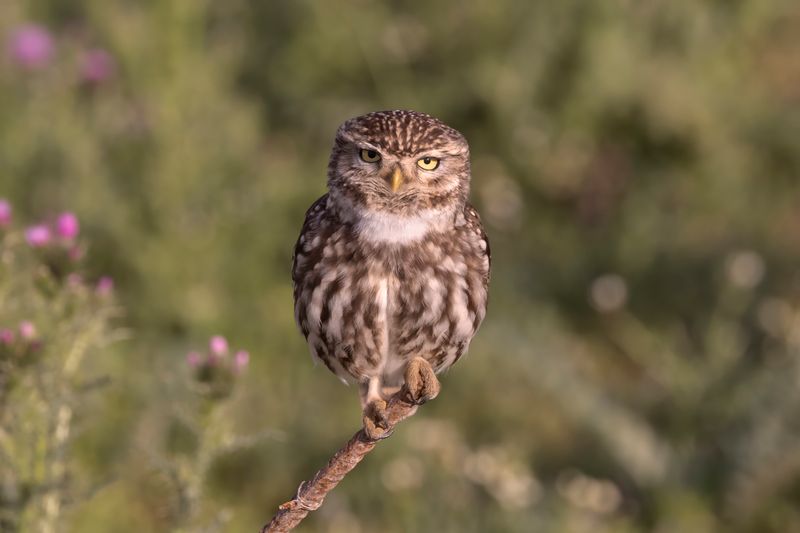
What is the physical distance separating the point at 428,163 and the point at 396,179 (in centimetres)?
14

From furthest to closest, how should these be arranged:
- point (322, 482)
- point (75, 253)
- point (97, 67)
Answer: point (97, 67), point (75, 253), point (322, 482)

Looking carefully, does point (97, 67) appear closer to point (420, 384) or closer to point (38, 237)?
point (38, 237)

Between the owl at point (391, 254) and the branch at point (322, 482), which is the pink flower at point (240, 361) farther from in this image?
the branch at point (322, 482)

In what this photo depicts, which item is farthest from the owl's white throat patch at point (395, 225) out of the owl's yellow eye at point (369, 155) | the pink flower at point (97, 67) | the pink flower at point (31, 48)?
the pink flower at point (31, 48)

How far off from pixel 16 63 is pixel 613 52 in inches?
146

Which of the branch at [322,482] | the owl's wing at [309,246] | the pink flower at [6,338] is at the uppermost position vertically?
the owl's wing at [309,246]

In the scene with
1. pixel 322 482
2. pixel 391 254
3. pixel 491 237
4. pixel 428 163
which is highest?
pixel 428 163

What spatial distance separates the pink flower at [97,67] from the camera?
22.4 ft

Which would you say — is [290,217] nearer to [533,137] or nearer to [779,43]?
[533,137]

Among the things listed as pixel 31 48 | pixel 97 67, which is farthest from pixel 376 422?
pixel 31 48

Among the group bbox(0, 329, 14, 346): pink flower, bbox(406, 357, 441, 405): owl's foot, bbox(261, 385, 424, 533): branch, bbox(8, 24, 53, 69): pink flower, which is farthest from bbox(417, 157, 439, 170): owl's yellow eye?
bbox(8, 24, 53, 69): pink flower

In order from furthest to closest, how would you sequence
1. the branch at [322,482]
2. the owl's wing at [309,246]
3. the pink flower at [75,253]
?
the pink flower at [75,253], the owl's wing at [309,246], the branch at [322,482]

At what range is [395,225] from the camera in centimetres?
274

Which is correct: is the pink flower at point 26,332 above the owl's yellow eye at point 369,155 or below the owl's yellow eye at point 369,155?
below
